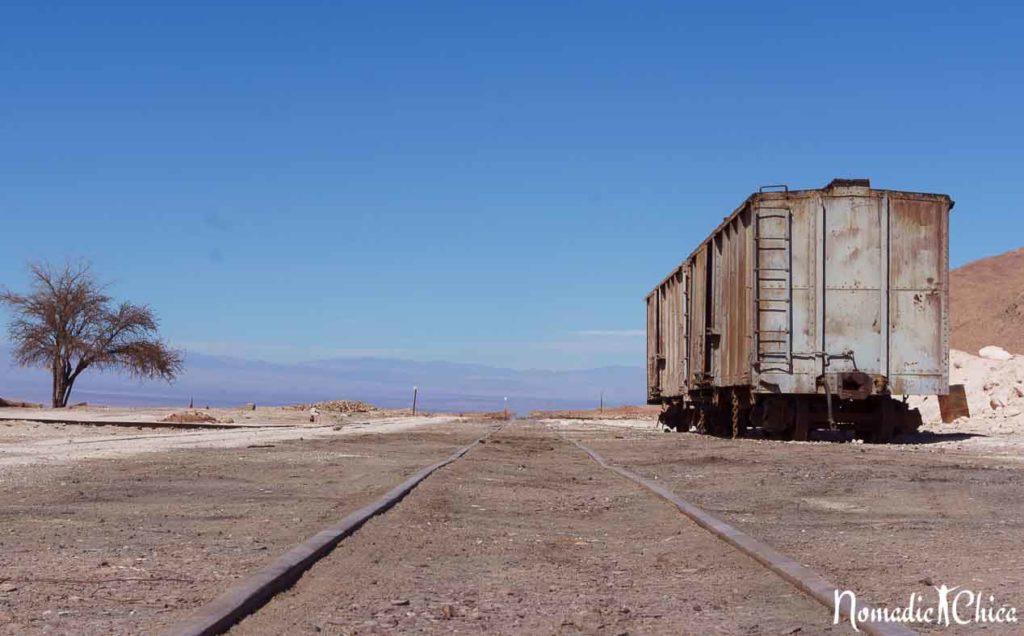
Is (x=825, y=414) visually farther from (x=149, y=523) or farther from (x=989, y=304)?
(x=989, y=304)

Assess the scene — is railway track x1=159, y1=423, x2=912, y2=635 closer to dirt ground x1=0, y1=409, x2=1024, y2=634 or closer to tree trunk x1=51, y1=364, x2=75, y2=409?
dirt ground x1=0, y1=409, x2=1024, y2=634

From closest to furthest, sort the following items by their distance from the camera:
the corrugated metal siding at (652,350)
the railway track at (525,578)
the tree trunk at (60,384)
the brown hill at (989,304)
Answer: the railway track at (525,578), the corrugated metal siding at (652,350), the tree trunk at (60,384), the brown hill at (989,304)

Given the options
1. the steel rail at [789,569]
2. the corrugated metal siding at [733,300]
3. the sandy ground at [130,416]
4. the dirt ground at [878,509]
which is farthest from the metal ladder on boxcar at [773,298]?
the sandy ground at [130,416]

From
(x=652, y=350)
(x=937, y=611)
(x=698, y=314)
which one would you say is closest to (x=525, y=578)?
(x=937, y=611)

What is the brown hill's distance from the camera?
76.2 metres

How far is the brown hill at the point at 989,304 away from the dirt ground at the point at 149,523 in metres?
60.5

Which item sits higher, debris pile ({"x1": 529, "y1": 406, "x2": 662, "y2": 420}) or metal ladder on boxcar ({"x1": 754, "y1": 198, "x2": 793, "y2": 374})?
metal ladder on boxcar ({"x1": 754, "y1": 198, "x2": 793, "y2": 374})

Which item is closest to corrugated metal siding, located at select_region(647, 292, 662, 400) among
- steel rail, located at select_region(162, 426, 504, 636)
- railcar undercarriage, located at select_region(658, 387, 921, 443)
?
railcar undercarriage, located at select_region(658, 387, 921, 443)

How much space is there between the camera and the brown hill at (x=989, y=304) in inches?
3002

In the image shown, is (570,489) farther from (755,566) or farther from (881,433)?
(881,433)

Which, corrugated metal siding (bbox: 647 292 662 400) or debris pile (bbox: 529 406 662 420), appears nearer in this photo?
corrugated metal siding (bbox: 647 292 662 400)

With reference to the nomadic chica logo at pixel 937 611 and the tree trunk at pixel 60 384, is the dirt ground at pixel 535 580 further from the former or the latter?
the tree trunk at pixel 60 384

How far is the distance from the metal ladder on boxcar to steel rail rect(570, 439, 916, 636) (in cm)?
1146

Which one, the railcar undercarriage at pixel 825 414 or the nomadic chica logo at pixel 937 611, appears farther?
the railcar undercarriage at pixel 825 414
